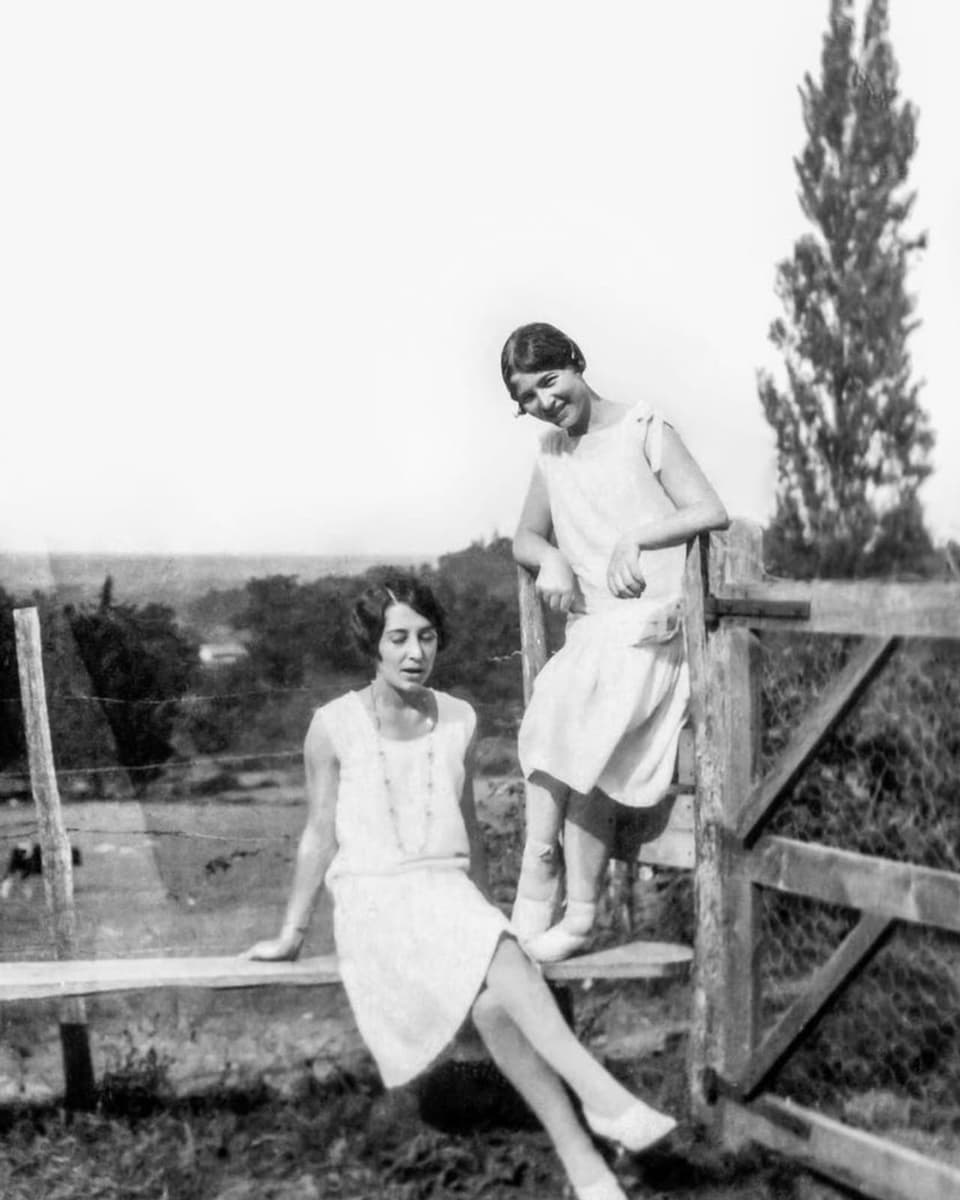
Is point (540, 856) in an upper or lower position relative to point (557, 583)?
lower

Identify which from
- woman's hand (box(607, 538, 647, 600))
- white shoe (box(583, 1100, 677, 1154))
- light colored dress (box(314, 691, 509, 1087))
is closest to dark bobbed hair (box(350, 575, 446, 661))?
light colored dress (box(314, 691, 509, 1087))

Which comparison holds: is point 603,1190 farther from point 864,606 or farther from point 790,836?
point 790,836

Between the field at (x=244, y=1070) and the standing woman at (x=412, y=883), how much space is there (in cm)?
25

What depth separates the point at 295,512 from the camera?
3.88 m

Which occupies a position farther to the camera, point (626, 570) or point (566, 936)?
point (566, 936)

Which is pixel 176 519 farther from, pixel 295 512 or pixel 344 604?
pixel 344 604

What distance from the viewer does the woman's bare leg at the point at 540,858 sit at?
139 inches

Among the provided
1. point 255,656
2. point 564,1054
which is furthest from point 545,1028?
point 255,656

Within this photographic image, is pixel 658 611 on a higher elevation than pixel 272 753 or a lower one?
higher

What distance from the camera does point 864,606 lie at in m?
3.20

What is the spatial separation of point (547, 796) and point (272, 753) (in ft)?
3.23

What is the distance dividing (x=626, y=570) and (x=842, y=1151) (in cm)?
145

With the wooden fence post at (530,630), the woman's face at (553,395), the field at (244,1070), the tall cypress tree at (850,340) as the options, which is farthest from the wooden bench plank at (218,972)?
the tall cypress tree at (850,340)

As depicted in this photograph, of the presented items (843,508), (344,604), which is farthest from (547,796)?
(843,508)
